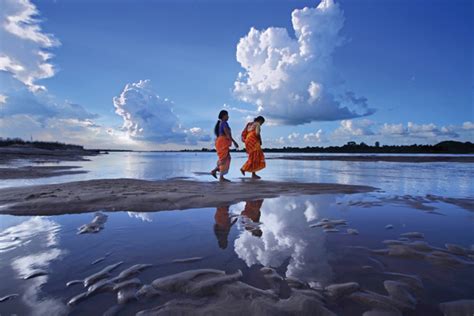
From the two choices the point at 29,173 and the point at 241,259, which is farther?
the point at 29,173

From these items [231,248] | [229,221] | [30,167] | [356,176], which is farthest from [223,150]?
[30,167]

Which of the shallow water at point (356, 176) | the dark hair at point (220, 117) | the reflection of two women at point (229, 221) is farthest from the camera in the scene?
the dark hair at point (220, 117)

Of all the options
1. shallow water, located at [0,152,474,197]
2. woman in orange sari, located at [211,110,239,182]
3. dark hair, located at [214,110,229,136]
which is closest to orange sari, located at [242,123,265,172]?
shallow water, located at [0,152,474,197]

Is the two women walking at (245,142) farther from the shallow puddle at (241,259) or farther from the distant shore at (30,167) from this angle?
the distant shore at (30,167)

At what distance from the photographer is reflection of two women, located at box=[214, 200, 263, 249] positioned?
3168 mm

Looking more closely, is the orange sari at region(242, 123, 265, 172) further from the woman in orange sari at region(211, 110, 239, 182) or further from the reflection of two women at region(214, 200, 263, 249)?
the reflection of two women at region(214, 200, 263, 249)

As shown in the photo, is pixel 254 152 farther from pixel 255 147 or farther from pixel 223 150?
pixel 223 150

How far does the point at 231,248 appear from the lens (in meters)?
2.73

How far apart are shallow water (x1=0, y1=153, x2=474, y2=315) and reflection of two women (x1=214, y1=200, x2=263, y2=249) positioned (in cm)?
2

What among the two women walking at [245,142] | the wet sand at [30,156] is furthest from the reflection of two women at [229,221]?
the wet sand at [30,156]

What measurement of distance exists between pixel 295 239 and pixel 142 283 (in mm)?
1737

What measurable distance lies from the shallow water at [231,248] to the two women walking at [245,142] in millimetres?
5605

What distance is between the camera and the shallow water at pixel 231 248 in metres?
1.86

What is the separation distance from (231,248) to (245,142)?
27.5 feet
